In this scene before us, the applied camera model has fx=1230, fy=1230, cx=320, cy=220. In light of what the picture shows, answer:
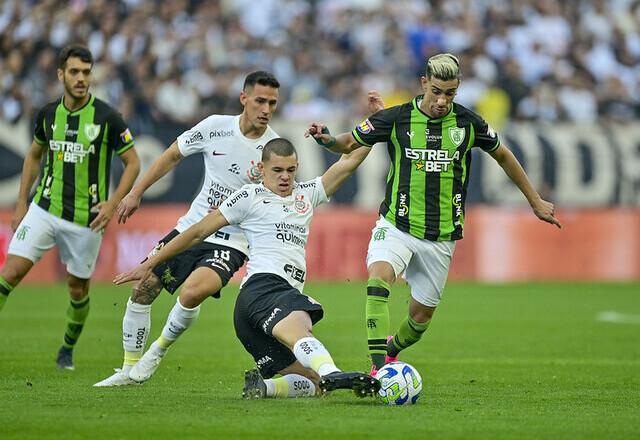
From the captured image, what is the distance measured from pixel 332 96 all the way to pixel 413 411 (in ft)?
52.7

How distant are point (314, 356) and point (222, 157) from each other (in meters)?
2.54

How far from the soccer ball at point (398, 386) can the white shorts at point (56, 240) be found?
3.91 meters

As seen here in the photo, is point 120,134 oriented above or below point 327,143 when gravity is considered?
above

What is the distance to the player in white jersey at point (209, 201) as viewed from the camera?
31.1ft

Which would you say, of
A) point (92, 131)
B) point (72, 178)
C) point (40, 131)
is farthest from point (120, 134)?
point (40, 131)

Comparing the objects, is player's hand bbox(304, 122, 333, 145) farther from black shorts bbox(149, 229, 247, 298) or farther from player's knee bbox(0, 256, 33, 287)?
player's knee bbox(0, 256, 33, 287)

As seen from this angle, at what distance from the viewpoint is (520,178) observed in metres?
9.65

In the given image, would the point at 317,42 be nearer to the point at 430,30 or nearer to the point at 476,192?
the point at 430,30

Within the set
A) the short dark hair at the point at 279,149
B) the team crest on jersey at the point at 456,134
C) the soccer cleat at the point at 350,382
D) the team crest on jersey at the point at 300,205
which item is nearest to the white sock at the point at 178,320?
the team crest on jersey at the point at 300,205

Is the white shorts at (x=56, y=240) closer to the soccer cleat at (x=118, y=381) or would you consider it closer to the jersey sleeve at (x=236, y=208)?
the soccer cleat at (x=118, y=381)

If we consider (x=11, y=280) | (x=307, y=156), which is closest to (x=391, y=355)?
(x=11, y=280)

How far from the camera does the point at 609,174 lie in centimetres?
2280

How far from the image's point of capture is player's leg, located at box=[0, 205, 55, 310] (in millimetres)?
10664

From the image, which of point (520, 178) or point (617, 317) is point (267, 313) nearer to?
point (520, 178)
